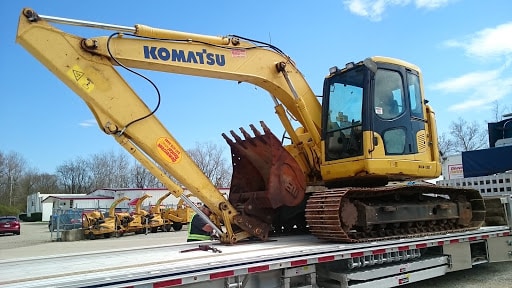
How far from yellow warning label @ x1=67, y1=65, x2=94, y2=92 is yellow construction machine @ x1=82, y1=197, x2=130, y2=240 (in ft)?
→ 62.1

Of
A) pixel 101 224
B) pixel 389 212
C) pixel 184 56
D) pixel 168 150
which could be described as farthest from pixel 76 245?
pixel 389 212

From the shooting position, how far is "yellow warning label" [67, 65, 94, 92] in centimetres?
537

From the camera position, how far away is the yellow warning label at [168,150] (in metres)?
5.87

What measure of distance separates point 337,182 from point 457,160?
938 centimetres

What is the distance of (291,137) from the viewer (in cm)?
796

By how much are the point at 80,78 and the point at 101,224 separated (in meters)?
19.6

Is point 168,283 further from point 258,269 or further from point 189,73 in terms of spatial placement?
point 189,73

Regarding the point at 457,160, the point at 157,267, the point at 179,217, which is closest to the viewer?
the point at 157,267

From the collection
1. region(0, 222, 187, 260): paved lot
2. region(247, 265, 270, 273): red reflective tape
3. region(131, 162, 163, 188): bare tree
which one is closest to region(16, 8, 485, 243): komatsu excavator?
region(247, 265, 270, 273): red reflective tape

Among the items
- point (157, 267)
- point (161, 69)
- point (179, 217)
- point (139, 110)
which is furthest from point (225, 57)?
point (179, 217)

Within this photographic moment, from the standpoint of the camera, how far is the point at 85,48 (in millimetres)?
5492

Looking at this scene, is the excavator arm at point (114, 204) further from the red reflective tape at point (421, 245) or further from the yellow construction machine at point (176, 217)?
the red reflective tape at point (421, 245)

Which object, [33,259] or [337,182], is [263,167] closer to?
[337,182]

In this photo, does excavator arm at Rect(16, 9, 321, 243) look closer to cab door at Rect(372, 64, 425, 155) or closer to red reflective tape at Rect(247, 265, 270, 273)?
cab door at Rect(372, 64, 425, 155)
